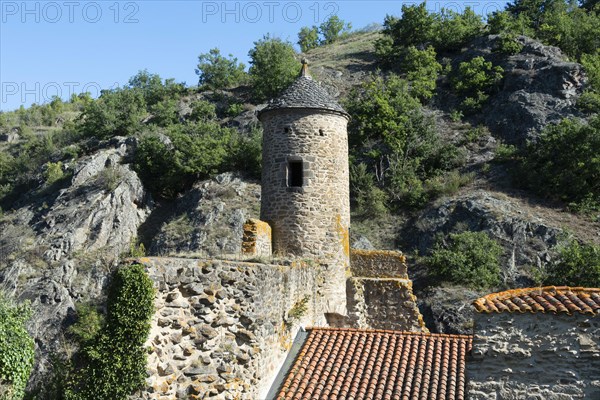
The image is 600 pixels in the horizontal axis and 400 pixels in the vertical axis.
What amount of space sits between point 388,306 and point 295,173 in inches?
179

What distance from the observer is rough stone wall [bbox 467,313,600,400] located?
334 inches

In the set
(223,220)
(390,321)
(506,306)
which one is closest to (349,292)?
(390,321)

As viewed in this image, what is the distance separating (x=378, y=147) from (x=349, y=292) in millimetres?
27793

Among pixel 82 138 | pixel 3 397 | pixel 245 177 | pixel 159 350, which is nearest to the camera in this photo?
pixel 159 350

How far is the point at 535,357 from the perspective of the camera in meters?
8.73

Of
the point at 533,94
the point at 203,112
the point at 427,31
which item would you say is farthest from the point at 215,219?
the point at 427,31

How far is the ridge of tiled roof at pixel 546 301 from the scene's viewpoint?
8688 millimetres

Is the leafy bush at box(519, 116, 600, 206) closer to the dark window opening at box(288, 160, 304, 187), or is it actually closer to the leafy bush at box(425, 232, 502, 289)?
the leafy bush at box(425, 232, 502, 289)

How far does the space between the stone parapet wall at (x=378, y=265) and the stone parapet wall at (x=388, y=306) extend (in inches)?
32.2

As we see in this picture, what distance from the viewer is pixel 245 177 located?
41.4m

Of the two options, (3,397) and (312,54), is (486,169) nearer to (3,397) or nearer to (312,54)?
(3,397)

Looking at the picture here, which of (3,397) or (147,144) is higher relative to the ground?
(147,144)

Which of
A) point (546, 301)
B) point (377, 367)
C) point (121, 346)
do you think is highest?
point (546, 301)

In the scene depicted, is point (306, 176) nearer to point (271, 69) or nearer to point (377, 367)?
point (377, 367)
